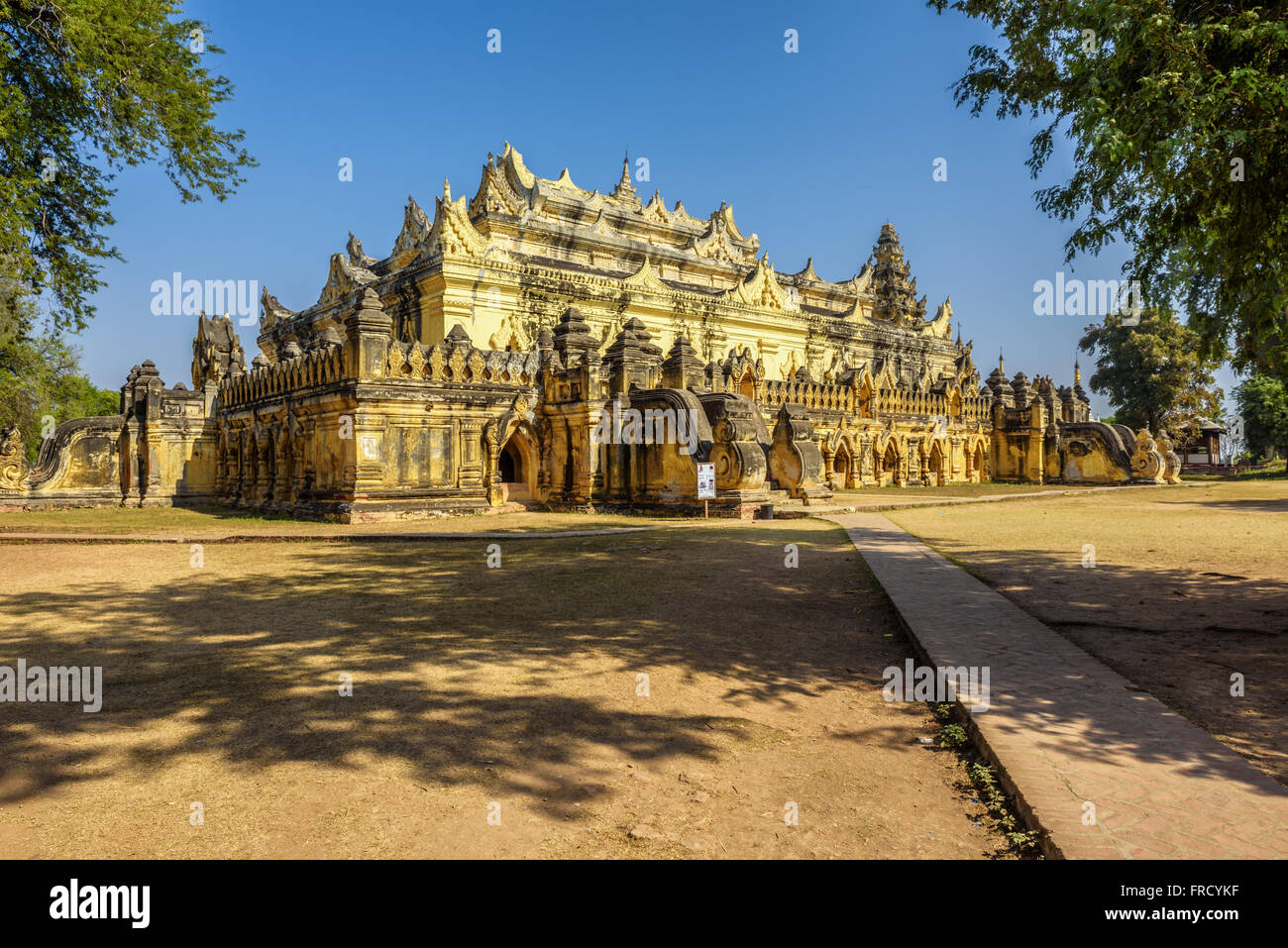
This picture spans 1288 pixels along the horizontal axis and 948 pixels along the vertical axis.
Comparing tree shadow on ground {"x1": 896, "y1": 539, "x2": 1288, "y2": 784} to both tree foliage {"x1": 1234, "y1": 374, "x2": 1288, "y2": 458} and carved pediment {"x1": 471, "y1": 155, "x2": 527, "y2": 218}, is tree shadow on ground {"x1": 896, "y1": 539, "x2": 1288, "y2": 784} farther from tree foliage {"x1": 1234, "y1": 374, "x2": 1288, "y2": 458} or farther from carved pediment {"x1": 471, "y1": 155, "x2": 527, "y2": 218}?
tree foliage {"x1": 1234, "y1": 374, "x2": 1288, "y2": 458}

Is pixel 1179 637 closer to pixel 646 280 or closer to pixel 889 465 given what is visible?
pixel 889 465

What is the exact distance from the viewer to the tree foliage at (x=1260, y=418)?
41.4 meters

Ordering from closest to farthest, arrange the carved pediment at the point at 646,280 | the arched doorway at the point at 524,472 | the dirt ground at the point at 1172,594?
the dirt ground at the point at 1172,594, the arched doorway at the point at 524,472, the carved pediment at the point at 646,280

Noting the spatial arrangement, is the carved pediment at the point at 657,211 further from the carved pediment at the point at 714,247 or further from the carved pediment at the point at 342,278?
the carved pediment at the point at 342,278

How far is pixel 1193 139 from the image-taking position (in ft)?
18.3

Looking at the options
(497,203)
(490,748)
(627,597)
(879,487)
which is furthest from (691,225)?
(490,748)

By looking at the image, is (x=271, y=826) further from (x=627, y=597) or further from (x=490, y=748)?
(x=627, y=597)

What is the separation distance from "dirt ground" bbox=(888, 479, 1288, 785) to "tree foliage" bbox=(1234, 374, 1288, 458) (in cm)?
3094

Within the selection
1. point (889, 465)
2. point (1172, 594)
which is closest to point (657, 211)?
point (889, 465)

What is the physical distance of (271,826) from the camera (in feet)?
10.3

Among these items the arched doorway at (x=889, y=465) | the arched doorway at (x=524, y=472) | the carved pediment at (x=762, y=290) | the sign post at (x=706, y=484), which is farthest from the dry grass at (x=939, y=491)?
the carved pediment at (x=762, y=290)

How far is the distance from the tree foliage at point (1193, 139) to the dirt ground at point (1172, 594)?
2358mm

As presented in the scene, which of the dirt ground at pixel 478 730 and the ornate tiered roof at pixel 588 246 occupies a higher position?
the ornate tiered roof at pixel 588 246

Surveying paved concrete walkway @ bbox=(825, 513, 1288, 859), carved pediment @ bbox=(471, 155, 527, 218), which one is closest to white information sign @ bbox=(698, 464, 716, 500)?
paved concrete walkway @ bbox=(825, 513, 1288, 859)
